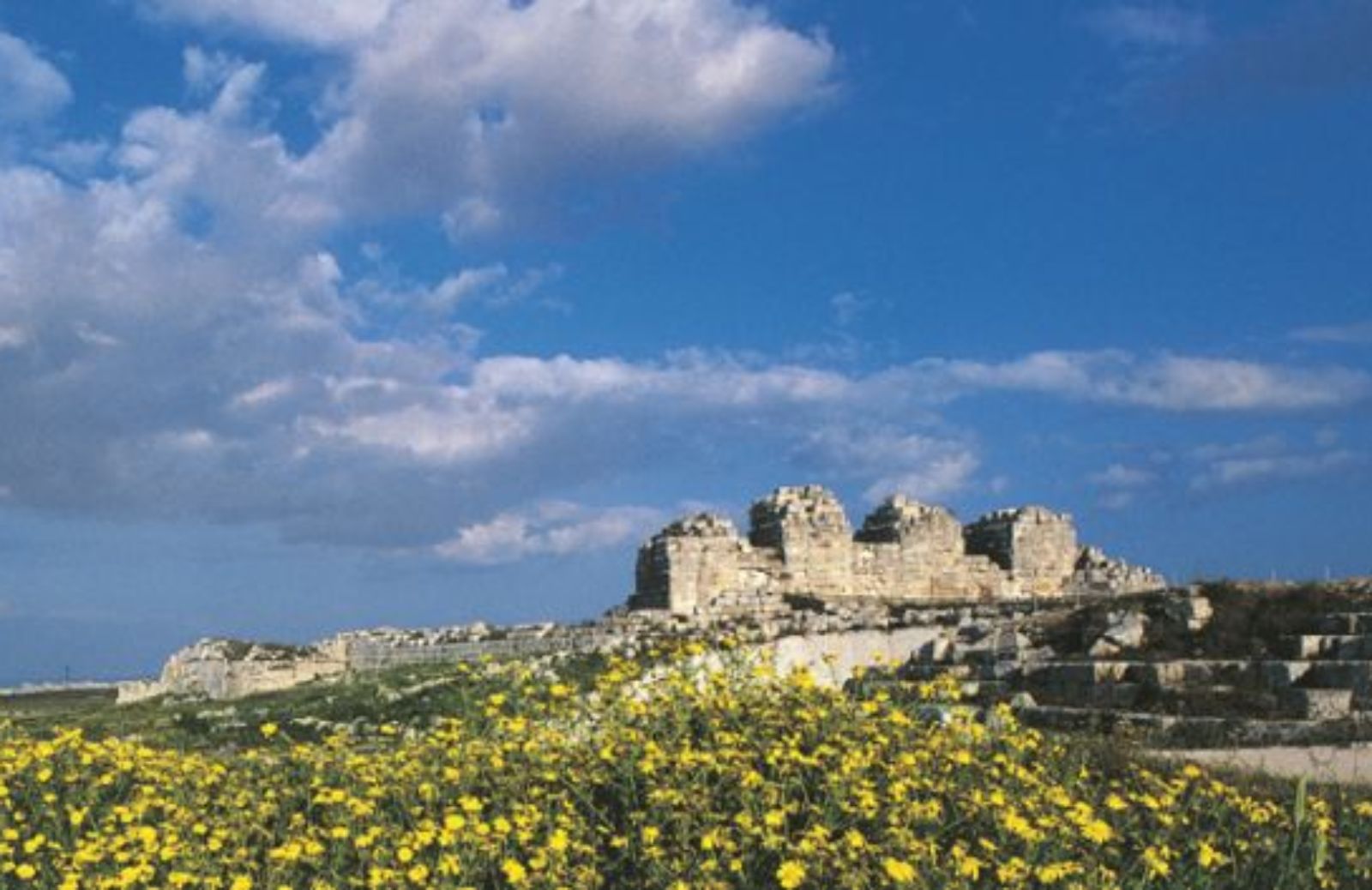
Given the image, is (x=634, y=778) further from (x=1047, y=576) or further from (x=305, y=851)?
(x=1047, y=576)

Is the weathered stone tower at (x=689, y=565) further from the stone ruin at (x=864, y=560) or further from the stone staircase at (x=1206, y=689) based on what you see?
the stone staircase at (x=1206, y=689)

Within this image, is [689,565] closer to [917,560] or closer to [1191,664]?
[917,560]

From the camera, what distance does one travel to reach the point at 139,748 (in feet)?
38.4

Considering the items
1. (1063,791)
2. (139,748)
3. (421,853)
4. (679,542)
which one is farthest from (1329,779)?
(679,542)

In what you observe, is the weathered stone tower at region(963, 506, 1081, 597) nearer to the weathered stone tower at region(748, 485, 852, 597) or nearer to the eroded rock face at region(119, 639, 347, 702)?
the weathered stone tower at region(748, 485, 852, 597)

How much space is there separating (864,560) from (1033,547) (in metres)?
7.77

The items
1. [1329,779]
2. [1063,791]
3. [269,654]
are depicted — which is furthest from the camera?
[269,654]

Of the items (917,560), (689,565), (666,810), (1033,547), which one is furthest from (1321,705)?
(1033,547)

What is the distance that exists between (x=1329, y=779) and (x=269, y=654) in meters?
29.5

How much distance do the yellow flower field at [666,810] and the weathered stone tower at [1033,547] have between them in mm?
38257

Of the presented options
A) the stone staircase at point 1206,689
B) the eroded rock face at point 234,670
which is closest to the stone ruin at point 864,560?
the eroded rock face at point 234,670

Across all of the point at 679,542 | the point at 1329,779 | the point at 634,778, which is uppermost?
the point at 679,542

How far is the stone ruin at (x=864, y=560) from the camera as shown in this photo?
41.4 m

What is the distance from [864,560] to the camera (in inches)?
1831
